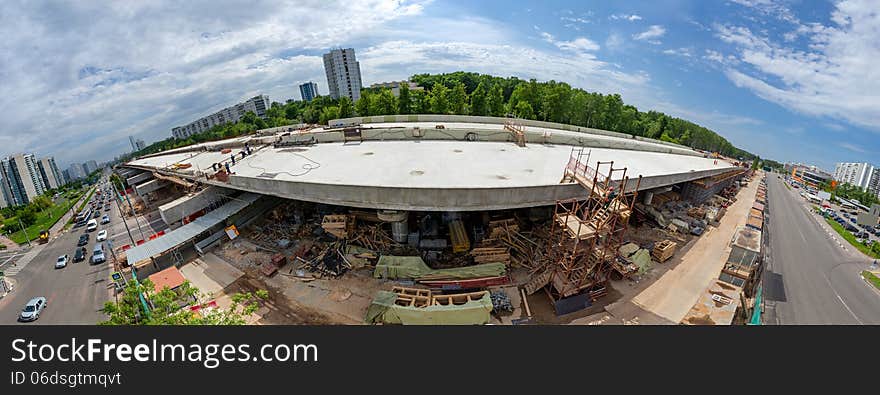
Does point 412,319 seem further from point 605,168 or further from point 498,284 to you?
point 605,168

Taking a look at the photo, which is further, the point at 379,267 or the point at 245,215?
the point at 245,215

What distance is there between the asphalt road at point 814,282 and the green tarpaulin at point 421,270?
1486 cm

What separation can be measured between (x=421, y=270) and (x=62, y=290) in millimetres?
24703

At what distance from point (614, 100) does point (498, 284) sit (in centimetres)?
4969

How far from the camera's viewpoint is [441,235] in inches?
712

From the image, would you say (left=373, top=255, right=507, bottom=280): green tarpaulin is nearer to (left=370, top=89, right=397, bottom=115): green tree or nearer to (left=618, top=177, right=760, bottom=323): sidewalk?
(left=618, top=177, right=760, bottom=323): sidewalk

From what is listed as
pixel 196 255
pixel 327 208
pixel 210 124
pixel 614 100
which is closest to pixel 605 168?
pixel 327 208

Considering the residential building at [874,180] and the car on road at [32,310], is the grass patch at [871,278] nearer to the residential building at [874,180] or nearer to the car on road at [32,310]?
the car on road at [32,310]

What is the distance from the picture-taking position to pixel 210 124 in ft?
402

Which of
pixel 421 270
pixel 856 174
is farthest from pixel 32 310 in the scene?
pixel 856 174

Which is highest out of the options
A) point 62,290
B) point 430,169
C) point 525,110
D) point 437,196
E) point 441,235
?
point 525,110

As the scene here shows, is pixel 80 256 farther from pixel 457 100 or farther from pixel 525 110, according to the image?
pixel 525 110

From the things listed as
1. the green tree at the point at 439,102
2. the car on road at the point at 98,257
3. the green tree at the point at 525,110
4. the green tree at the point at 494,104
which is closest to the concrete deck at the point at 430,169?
the car on road at the point at 98,257

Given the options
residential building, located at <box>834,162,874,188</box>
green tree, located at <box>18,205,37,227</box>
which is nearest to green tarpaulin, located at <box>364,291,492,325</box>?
green tree, located at <box>18,205,37,227</box>
